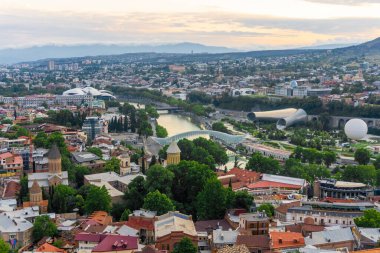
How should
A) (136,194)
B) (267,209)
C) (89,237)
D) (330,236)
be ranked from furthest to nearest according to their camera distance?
(136,194) < (267,209) < (89,237) < (330,236)

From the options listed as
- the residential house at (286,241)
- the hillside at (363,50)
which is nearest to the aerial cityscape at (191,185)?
the residential house at (286,241)

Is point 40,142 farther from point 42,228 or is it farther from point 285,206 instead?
point 285,206

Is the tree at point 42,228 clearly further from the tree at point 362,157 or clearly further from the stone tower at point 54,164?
the tree at point 362,157

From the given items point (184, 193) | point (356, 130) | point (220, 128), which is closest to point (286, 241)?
point (184, 193)

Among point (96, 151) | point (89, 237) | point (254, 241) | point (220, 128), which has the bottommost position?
point (220, 128)

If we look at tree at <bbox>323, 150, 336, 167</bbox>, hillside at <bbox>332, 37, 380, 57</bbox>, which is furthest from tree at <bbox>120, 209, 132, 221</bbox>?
hillside at <bbox>332, 37, 380, 57</bbox>

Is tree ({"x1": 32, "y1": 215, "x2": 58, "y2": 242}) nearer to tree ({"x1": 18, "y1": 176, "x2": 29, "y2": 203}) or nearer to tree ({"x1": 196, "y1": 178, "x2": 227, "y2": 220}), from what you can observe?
tree ({"x1": 18, "y1": 176, "x2": 29, "y2": 203})
